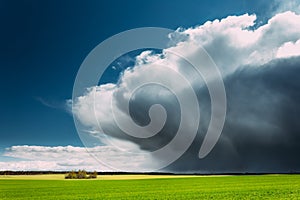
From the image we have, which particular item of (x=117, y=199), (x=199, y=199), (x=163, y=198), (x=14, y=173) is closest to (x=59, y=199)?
(x=117, y=199)

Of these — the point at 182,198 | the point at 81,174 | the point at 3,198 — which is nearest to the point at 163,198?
the point at 182,198

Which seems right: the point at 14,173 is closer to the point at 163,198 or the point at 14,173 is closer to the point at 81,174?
the point at 81,174

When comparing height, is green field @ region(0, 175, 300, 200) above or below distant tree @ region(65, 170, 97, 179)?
below

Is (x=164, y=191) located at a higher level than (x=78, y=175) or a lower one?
lower

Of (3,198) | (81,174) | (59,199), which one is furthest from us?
(81,174)

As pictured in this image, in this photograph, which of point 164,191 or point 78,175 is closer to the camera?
point 164,191

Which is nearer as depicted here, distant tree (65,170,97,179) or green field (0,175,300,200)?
green field (0,175,300,200)

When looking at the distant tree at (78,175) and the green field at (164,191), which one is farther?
the distant tree at (78,175)

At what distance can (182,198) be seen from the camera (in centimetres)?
2883

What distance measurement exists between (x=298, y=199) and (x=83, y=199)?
63.5ft

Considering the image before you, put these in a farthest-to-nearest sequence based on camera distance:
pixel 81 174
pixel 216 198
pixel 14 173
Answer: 1. pixel 14 173
2. pixel 81 174
3. pixel 216 198

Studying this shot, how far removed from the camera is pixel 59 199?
30906 millimetres

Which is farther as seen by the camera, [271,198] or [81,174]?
[81,174]

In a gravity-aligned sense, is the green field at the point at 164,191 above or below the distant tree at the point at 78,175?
below
